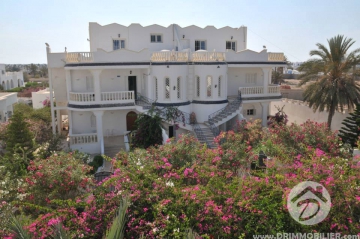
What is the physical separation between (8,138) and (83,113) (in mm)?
6335

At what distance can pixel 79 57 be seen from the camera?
70.7 feet

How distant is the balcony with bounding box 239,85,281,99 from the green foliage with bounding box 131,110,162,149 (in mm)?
8430

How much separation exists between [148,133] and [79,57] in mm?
7283

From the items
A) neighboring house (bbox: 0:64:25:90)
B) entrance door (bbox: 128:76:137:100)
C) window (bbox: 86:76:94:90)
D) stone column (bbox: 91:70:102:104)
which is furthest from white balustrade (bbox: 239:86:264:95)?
neighboring house (bbox: 0:64:25:90)

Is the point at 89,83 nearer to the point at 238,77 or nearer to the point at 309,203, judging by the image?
the point at 238,77

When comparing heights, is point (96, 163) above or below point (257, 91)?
below

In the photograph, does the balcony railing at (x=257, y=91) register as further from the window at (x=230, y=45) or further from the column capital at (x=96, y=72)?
the column capital at (x=96, y=72)

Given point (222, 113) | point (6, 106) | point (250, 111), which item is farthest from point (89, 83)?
point (6, 106)

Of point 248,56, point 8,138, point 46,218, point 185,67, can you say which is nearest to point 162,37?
point 185,67

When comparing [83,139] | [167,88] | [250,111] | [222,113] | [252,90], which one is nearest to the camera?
[83,139]

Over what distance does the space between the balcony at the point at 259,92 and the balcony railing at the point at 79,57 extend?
12176 mm

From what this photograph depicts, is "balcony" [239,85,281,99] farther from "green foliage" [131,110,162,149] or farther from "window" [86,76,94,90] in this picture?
"window" [86,76,94,90]

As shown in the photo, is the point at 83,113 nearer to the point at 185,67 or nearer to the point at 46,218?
the point at 185,67

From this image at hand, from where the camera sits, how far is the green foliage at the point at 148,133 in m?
20.5
